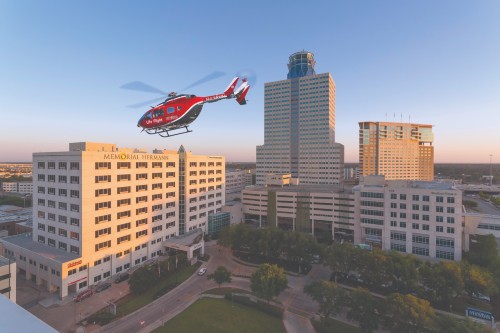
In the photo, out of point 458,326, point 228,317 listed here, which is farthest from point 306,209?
point 458,326

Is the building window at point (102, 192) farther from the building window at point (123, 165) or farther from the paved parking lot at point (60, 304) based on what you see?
the paved parking lot at point (60, 304)

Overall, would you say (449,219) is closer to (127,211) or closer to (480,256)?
(480,256)

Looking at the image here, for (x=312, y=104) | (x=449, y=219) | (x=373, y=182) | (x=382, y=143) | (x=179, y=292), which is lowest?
(x=179, y=292)

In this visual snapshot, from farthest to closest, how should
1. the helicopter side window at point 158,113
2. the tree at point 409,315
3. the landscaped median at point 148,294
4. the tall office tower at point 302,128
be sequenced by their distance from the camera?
the tall office tower at point 302,128 < the landscaped median at point 148,294 < the helicopter side window at point 158,113 < the tree at point 409,315

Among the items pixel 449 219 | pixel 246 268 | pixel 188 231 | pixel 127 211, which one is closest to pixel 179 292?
pixel 246 268

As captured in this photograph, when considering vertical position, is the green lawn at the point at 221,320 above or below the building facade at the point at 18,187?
below

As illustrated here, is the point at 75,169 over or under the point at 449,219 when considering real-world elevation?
over

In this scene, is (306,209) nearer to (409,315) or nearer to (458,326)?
(409,315)

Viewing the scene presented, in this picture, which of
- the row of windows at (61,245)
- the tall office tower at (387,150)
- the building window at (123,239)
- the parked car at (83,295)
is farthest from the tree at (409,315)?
the tall office tower at (387,150)
